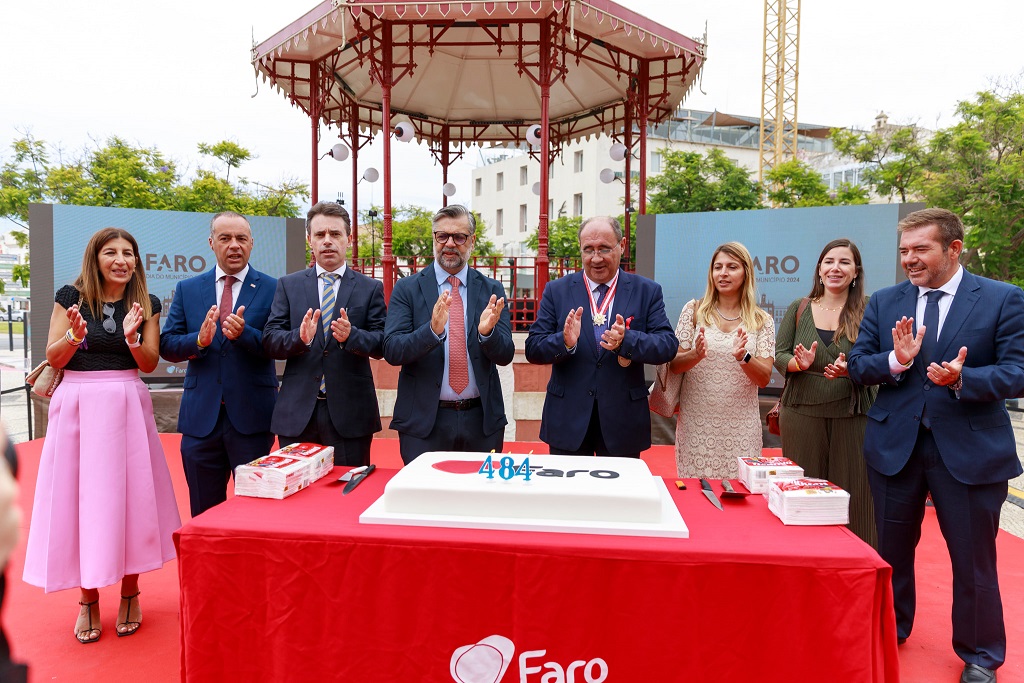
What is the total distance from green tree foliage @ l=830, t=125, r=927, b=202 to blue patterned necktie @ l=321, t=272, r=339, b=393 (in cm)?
1735

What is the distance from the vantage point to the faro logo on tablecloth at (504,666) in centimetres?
176

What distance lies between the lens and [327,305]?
3.04 metres

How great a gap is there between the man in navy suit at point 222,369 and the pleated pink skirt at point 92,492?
9.1 inches

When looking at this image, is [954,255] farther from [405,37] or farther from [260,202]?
[260,202]

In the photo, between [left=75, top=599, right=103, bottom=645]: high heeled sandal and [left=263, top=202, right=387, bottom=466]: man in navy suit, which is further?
[left=263, top=202, right=387, bottom=466]: man in navy suit

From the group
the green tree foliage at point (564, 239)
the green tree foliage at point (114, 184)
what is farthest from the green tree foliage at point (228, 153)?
the green tree foliage at point (564, 239)

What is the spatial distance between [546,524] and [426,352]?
45.5 inches

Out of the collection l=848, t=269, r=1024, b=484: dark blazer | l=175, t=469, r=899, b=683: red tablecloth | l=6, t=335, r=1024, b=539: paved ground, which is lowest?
l=6, t=335, r=1024, b=539: paved ground

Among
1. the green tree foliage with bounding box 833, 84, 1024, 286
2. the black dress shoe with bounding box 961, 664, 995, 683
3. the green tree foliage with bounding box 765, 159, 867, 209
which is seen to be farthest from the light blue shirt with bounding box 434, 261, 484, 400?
the green tree foliage with bounding box 765, 159, 867, 209

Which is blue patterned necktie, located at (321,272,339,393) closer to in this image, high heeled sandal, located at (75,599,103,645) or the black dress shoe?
high heeled sandal, located at (75,599,103,645)

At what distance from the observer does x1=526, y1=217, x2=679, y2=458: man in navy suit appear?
9.48 ft

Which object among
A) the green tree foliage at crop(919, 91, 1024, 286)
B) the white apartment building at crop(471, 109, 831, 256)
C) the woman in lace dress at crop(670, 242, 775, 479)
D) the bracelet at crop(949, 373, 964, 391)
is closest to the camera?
the bracelet at crop(949, 373, 964, 391)

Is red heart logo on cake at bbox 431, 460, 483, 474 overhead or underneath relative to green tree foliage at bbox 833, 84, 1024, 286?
underneath

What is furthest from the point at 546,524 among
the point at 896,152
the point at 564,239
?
the point at 564,239
